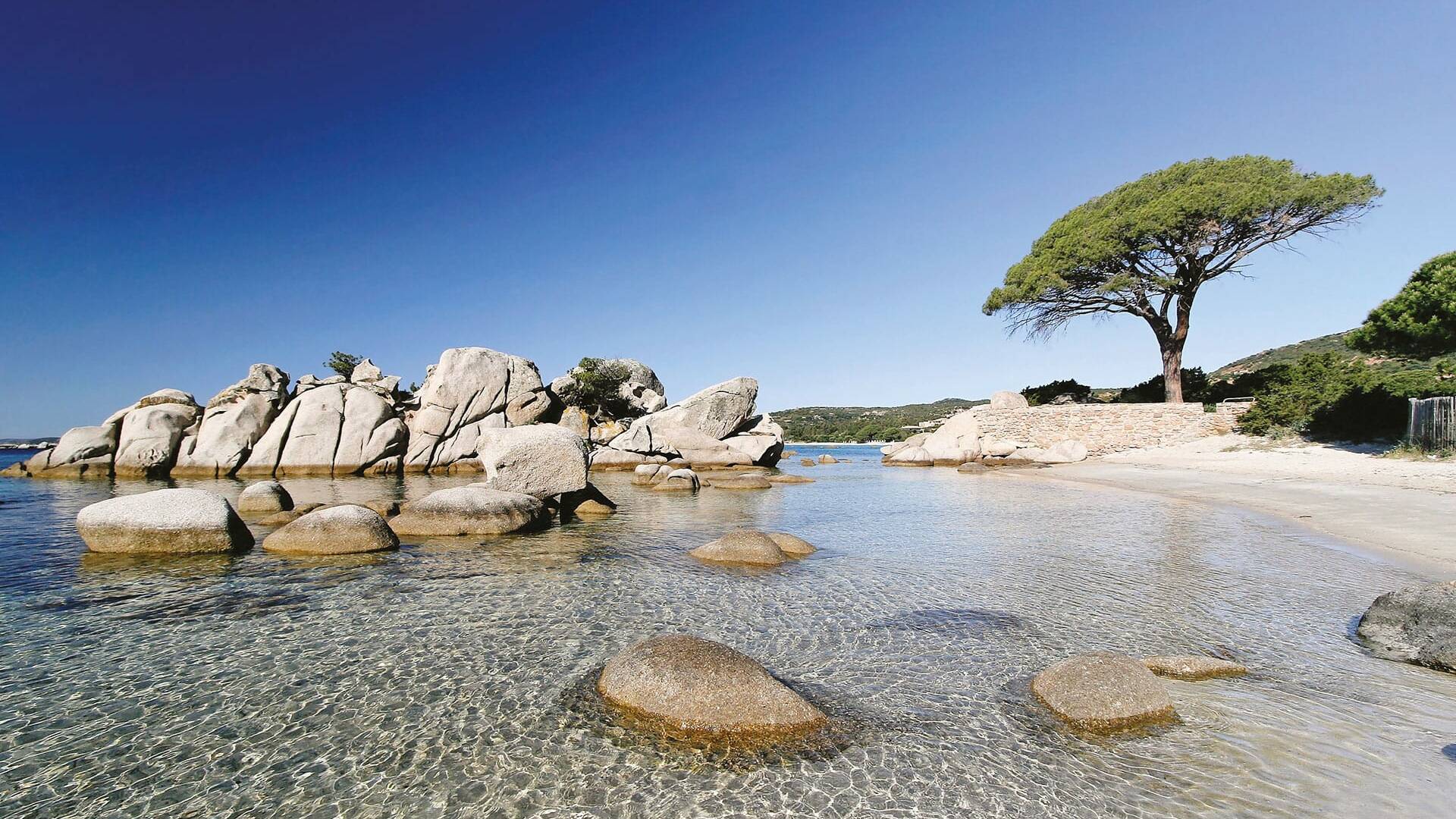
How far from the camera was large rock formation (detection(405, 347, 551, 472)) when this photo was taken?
37.2m

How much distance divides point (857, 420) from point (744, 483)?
109230 millimetres

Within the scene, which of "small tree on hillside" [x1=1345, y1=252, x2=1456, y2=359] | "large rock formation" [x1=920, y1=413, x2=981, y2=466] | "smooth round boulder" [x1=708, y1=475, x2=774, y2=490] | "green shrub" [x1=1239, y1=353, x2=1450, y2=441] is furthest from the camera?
"large rock formation" [x1=920, y1=413, x2=981, y2=466]

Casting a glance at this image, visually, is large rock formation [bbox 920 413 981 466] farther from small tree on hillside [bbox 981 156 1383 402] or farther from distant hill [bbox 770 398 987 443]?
distant hill [bbox 770 398 987 443]

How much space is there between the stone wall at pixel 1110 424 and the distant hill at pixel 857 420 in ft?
157

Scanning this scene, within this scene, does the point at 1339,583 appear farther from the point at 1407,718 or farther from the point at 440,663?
the point at 440,663

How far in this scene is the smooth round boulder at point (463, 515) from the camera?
44.8 ft

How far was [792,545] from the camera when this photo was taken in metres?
12.3

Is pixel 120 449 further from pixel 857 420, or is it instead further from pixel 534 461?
pixel 857 420

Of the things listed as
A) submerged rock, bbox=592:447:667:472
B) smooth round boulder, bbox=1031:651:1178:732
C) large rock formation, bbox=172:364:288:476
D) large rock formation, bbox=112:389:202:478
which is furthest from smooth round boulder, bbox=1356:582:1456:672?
large rock formation, bbox=112:389:202:478

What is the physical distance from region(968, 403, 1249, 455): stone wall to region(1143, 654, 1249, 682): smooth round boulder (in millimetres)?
37138

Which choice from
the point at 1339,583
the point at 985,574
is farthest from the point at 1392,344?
the point at 985,574

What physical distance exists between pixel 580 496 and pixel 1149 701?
15.4 meters

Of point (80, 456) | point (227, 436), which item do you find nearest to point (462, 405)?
point (227, 436)

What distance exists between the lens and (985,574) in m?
10.1
